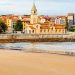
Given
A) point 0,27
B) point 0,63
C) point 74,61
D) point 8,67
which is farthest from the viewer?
point 0,27

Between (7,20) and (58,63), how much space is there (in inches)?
2127

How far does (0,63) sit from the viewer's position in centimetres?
1206

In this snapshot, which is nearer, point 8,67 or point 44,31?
point 8,67

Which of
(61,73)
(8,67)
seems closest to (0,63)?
(8,67)

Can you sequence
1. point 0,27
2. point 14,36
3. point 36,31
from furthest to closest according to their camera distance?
point 36,31, point 0,27, point 14,36

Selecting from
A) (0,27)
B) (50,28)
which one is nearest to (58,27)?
(50,28)

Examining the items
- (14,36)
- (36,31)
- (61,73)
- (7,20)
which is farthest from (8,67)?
(7,20)

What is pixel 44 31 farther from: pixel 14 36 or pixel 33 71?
pixel 33 71

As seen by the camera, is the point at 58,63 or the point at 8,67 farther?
the point at 58,63

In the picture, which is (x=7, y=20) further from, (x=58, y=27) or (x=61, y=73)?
(x=61, y=73)

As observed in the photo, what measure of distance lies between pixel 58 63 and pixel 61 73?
7.50 feet

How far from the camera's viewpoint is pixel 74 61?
12891 mm

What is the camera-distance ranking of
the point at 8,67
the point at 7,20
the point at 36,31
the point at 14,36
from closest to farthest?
the point at 8,67 → the point at 14,36 → the point at 36,31 → the point at 7,20

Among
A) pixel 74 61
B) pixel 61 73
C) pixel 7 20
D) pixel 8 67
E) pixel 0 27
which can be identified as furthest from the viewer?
pixel 7 20
